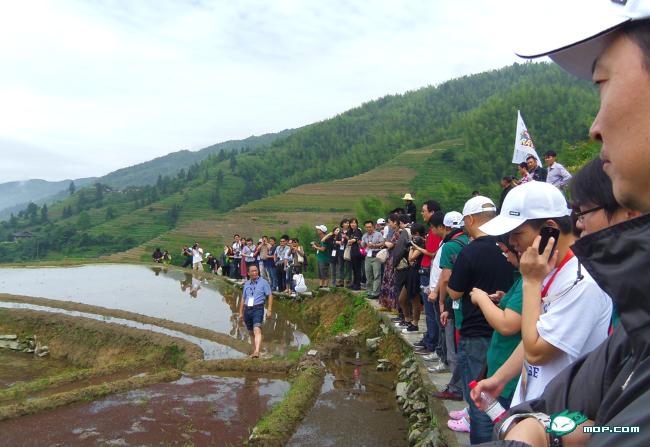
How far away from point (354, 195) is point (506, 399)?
206 feet

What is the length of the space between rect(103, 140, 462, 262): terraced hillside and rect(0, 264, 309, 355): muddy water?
29241 millimetres

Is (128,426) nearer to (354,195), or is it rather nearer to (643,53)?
(643,53)

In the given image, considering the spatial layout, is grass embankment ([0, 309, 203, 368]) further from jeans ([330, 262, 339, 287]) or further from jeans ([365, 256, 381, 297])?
jeans ([330, 262, 339, 287])

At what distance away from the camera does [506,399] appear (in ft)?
9.12

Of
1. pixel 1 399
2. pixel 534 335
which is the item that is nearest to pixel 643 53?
pixel 534 335

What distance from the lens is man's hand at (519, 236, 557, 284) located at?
6.81 feet

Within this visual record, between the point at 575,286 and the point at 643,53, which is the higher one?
Result: the point at 643,53

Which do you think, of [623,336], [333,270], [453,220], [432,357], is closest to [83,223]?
[333,270]

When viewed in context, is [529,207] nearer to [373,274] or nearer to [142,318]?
[373,274]

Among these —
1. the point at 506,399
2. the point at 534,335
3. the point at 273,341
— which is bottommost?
the point at 273,341

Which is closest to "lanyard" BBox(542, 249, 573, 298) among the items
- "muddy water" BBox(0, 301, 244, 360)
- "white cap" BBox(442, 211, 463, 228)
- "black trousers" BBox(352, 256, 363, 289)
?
"white cap" BBox(442, 211, 463, 228)

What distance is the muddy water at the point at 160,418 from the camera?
20.0ft

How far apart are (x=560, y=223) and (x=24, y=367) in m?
13.6

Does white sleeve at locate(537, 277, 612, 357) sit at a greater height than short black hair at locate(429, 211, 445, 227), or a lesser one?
lesser
